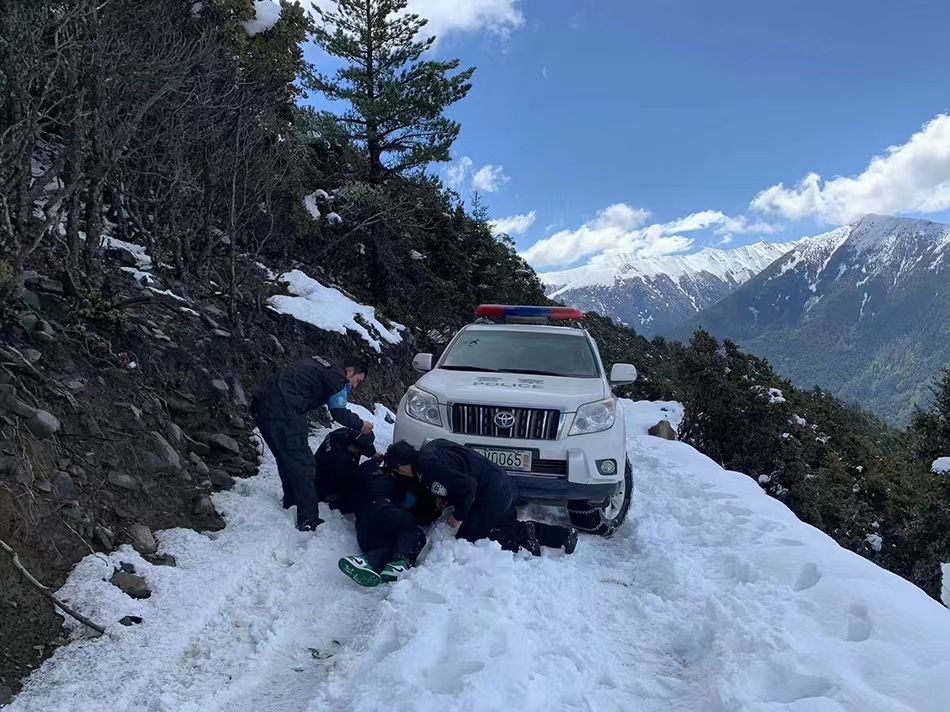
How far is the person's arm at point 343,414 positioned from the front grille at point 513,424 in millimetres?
805

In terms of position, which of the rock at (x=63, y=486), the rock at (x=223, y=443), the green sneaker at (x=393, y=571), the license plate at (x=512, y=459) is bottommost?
the green sneaker at (x=393, y=571)

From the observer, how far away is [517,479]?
16.3 ft

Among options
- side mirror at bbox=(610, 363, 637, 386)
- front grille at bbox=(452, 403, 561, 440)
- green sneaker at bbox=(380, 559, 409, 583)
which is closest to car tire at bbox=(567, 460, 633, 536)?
front grille at bbox=(452, 403, 561, 440)

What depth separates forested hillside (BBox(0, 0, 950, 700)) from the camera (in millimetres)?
4078

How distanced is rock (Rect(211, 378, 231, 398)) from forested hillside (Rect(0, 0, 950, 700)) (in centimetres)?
4

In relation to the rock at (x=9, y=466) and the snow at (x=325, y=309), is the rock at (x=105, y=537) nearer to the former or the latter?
the rock at (x=9, y=466)

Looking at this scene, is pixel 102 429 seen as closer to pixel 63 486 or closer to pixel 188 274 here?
pixel 63 486

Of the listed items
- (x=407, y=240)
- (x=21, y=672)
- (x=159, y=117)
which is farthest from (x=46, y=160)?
(x=407, y=240)

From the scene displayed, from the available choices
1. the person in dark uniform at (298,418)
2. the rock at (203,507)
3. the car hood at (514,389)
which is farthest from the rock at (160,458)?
the car hood at (514,389)

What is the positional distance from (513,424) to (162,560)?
276 cm

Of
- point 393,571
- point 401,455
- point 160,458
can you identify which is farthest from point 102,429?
point 393,571

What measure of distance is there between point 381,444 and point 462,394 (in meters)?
2.85

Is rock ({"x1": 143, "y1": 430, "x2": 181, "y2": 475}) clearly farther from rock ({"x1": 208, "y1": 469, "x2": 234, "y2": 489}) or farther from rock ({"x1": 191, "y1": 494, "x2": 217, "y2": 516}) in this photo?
rock ({"x1": 208, "y1": 469, "x2": 234, "y2": 489})

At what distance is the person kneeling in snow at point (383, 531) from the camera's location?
404 centimetres
